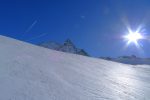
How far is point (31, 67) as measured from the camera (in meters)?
6.41

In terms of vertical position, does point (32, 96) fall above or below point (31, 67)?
below

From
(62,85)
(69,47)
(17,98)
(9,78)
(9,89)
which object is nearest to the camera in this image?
(17,98)

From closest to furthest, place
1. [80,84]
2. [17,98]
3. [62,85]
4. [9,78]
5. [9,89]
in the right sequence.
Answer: [17,98] < [9,89] < [9,78] < [62,85] < [80,84]

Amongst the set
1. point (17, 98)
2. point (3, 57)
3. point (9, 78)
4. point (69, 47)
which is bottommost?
point (17, 98)

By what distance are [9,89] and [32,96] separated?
40 cm

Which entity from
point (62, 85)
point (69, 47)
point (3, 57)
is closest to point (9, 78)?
point (62, 85)

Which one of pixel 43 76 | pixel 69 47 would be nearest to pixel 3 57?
pixel 43 76

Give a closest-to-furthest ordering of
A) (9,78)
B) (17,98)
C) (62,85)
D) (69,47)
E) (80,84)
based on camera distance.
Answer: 1. (17,98)
2. (9,78)
3. (62,85)
4. (80,84)
5. (69,47)

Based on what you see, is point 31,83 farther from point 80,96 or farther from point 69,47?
point 69,47

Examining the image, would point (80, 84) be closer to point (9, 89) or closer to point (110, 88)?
point (110, 88)

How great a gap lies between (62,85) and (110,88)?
1.50m

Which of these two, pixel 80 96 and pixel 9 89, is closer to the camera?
pixel 9 89

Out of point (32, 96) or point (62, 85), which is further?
point (62, 85)

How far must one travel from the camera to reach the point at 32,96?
425 centimetres
